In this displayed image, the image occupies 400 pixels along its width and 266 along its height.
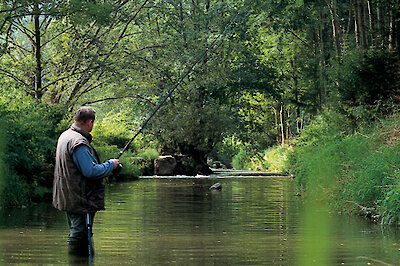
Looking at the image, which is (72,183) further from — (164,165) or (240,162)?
(240,162)

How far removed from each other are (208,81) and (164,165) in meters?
5.09

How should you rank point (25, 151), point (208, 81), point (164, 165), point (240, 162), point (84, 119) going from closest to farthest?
point (84, 119) < point (25, 151) < point (164, 165) < point (208, 81) < point (240, 162)

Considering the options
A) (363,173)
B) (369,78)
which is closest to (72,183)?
(363,173)

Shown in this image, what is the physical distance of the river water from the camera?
9.48 metres

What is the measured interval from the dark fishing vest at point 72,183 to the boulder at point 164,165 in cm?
3232

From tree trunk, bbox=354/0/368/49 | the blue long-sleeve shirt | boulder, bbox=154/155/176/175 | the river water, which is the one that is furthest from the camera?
boulder, bbox=154/155/176/175

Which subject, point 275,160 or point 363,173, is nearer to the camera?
point 363,173

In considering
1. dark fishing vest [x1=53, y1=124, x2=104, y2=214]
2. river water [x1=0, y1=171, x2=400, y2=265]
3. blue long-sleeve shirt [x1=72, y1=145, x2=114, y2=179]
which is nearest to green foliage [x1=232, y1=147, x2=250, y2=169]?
river water [x1=0, y1=171, x2=400, y2=265]

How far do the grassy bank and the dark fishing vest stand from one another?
582 centimetres

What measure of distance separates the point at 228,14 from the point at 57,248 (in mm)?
33500

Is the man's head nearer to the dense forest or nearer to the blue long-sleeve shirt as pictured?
the blue long-sleeve shirt

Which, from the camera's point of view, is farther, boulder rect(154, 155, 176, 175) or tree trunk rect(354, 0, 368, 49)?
boulder rect(154, 155, 176, 175)

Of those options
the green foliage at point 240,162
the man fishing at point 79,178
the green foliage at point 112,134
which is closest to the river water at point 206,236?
the man fishing at point 79,178

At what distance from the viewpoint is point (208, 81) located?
4181 centimetres
